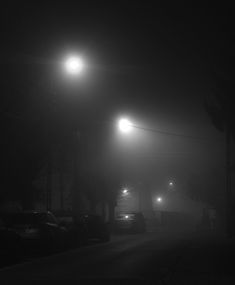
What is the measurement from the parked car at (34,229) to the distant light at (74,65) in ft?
23.0

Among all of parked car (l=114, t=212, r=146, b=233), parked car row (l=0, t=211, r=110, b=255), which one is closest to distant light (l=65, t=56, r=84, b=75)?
parked car row (l=0, t=211, r=110, b=255)

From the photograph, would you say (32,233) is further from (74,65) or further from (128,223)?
(128,223)

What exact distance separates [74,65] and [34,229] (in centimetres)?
846

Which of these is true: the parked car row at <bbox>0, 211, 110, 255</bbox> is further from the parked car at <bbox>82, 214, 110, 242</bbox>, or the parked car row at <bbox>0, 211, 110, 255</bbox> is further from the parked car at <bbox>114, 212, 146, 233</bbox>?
the parked car at <bbox>114, 212, 146, 233</bbox>

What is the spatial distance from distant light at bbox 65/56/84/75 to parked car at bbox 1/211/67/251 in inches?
276

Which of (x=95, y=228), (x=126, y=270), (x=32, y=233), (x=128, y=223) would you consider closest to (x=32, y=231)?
(x=32, y=233)

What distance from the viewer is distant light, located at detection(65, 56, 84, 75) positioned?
30812 mm

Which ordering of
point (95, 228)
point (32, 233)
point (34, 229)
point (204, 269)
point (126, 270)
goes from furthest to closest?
point (95, 228) → point (34, 229) → point (32, 233) → point (204, 269) → point (126, 270)

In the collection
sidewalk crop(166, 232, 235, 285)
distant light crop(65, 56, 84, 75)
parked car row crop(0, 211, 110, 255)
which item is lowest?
sidewalk crop(166, 232, 235, 285)

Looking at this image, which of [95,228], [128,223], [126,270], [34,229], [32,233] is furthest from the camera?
[128,223]

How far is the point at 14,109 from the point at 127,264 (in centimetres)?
1150

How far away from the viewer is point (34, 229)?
2553cm

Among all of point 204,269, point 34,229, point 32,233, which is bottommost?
point 204,269

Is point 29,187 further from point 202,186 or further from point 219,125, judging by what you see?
point 202,186
